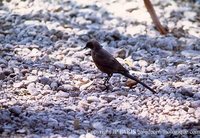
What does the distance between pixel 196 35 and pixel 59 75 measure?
2174 millimetres

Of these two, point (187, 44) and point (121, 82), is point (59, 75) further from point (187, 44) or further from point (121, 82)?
point (187, 44)

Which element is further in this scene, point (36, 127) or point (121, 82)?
point (121, 82)

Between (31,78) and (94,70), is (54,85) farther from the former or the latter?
(94,70)

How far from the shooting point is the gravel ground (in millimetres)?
4051

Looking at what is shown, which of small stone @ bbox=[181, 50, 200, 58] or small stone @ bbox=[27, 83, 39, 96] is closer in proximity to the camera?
small stone @ bbox=[27, 83, 39, 96]

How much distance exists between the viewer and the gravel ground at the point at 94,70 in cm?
405

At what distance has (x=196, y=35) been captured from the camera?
659cm

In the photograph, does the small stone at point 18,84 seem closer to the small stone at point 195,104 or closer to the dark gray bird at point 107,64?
the dark gray bird at point 107,64

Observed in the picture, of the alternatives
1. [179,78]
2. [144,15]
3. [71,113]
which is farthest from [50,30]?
[71,113]

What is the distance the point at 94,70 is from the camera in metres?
5.36

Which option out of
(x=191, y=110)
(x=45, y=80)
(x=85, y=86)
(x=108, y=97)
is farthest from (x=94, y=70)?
(x=191, y=110)

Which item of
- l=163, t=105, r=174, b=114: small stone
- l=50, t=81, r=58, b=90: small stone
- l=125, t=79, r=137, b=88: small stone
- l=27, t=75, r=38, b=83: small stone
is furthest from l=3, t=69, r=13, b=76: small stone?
l=163, t=105, r=174, b=114: small stone

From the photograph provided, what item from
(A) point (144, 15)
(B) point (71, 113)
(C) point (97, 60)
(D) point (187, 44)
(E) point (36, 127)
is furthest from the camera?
(A) point (144, 15)

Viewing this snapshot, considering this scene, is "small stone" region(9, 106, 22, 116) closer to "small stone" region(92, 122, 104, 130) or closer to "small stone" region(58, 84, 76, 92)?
"small stone" region(92, 122, 104, 130)
